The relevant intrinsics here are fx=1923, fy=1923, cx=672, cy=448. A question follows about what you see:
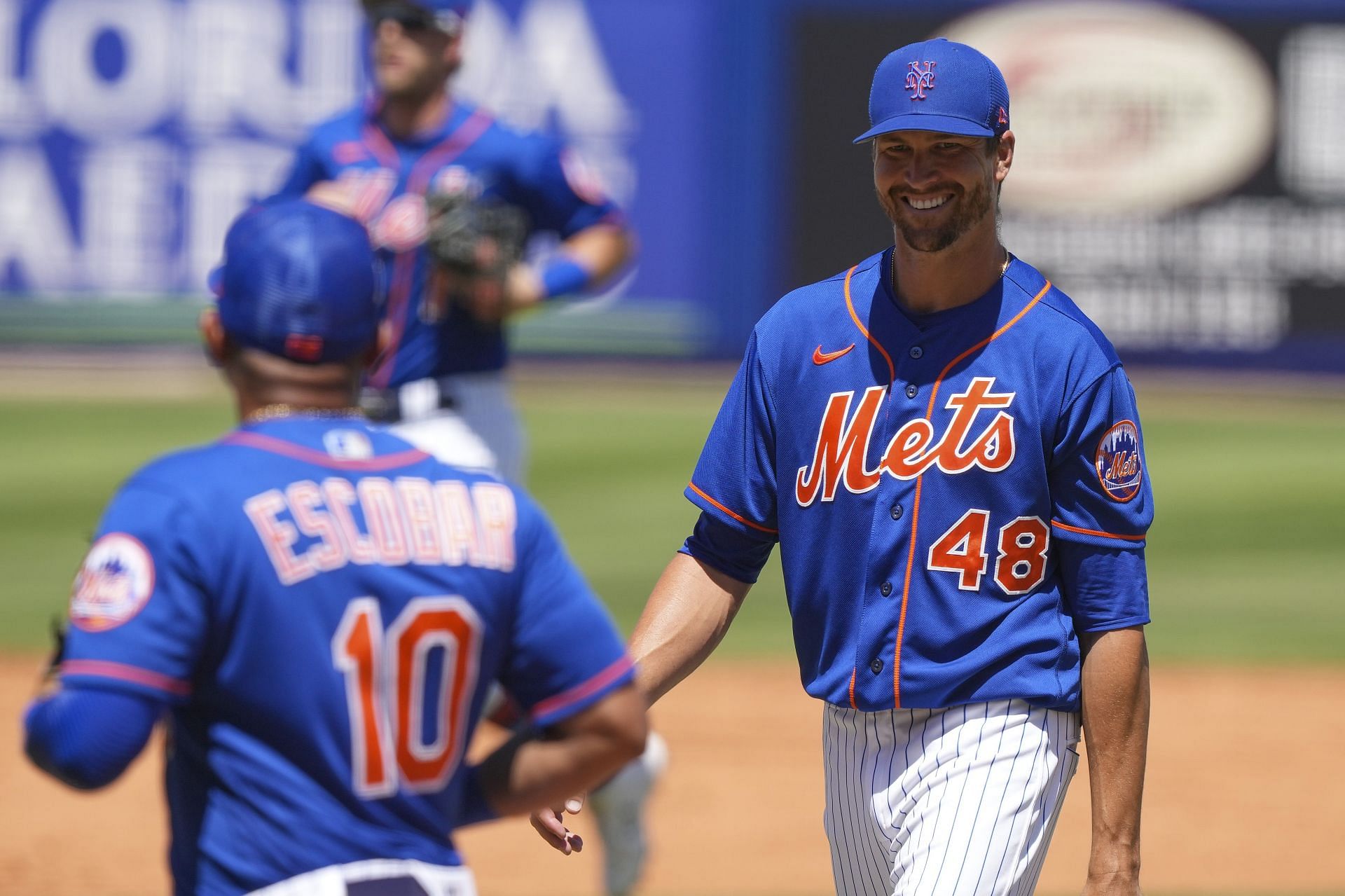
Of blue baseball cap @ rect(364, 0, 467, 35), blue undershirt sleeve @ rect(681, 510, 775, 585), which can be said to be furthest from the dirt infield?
blue undershirt sleeve @ rect(681, 510, 775, 585)

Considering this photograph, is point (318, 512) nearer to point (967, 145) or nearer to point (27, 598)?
point (967, 145)

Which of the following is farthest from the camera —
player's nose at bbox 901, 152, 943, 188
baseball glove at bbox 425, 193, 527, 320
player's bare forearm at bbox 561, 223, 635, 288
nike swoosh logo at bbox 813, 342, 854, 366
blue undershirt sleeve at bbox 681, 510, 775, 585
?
player's bare forearm at bbox 561, 223, 635, 288

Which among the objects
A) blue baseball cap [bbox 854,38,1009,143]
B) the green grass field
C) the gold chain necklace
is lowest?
the green grass field

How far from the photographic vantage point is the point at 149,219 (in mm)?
19922

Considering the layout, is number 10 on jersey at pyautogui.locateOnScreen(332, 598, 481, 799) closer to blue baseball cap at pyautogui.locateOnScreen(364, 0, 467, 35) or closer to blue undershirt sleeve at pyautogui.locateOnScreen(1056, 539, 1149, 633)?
blue undershirt sleeve at pyautogui.locateOnScreen(1056, 539, 1149, 633)

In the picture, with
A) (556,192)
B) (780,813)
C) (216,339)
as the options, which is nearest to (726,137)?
(780,813)

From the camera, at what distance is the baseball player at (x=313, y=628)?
7.20 feet

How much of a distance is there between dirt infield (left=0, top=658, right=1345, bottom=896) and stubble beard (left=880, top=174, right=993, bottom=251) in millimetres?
3578

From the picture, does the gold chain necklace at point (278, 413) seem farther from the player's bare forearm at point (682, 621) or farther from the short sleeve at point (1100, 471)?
the short sleeve at point (1100, 471)

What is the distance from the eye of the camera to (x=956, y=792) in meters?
3.21

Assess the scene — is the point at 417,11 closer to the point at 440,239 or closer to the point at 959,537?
the point at 440,239

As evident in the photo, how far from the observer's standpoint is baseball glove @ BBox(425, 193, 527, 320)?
5.49 metres

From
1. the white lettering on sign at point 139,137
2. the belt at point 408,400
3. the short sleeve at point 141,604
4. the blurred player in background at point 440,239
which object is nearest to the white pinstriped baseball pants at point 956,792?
the short sleeve at point 141,604

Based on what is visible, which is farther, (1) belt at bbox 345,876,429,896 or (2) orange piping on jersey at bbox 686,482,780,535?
(2) orange piping on jersey at bbox 686,482,780,535
